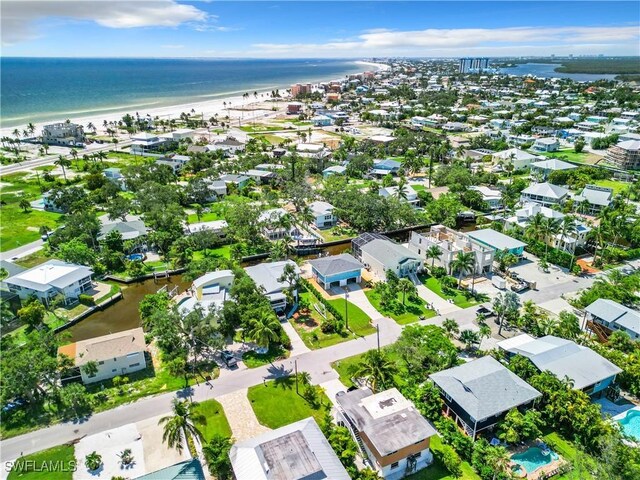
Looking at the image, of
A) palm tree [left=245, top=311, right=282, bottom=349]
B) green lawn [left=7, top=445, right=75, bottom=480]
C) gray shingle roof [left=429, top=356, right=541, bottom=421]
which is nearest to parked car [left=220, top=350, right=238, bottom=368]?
palm tree [left=245, top=311, right=282, bottom=349]

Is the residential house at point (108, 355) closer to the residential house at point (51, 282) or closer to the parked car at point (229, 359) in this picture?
the parked car at point (229, 359)

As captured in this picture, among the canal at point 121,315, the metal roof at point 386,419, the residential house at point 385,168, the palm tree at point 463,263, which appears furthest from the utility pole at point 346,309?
the residential house at point 385,168

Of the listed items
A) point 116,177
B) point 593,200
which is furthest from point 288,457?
point 116,177

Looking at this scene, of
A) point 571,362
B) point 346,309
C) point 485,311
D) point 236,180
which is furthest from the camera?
point 236,180

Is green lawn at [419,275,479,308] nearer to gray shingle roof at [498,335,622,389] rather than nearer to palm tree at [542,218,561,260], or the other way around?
gray shingle roof at [498,335,622,389]

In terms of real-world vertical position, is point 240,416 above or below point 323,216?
below

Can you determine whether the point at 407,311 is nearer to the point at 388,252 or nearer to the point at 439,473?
the point at 388,252
